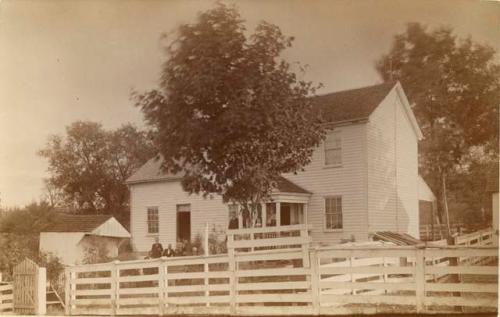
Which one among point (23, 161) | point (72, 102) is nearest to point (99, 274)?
point (23, 161)

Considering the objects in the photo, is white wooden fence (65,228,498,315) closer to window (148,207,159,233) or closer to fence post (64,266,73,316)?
fence post (64,266,73,316)

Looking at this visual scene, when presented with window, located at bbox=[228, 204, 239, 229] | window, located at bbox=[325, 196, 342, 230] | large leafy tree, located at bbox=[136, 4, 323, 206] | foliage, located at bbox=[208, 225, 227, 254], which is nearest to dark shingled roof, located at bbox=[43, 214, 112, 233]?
large leafy tree, located at bbox=[136, 4, 323, 206]

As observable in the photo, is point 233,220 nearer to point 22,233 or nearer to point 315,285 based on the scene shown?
point 315,285

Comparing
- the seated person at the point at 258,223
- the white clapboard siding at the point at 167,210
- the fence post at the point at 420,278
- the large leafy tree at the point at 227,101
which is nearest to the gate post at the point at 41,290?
the white clapboard siding at the point at 167,210

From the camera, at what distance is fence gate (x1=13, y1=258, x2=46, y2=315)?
753cm

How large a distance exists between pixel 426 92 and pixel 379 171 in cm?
123

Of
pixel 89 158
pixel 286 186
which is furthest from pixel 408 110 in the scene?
pixel 89 158

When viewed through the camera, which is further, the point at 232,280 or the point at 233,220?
the point at 233,220

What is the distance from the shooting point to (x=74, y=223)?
746cm

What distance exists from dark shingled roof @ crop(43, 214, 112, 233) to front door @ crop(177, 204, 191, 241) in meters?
1.23

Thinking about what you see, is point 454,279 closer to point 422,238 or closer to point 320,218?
point 422,238

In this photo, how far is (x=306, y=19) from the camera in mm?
7352

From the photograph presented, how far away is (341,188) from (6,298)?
189 inches

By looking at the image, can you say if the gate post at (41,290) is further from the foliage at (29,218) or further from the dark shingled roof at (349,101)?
the dark shingled roof at (349,101)
